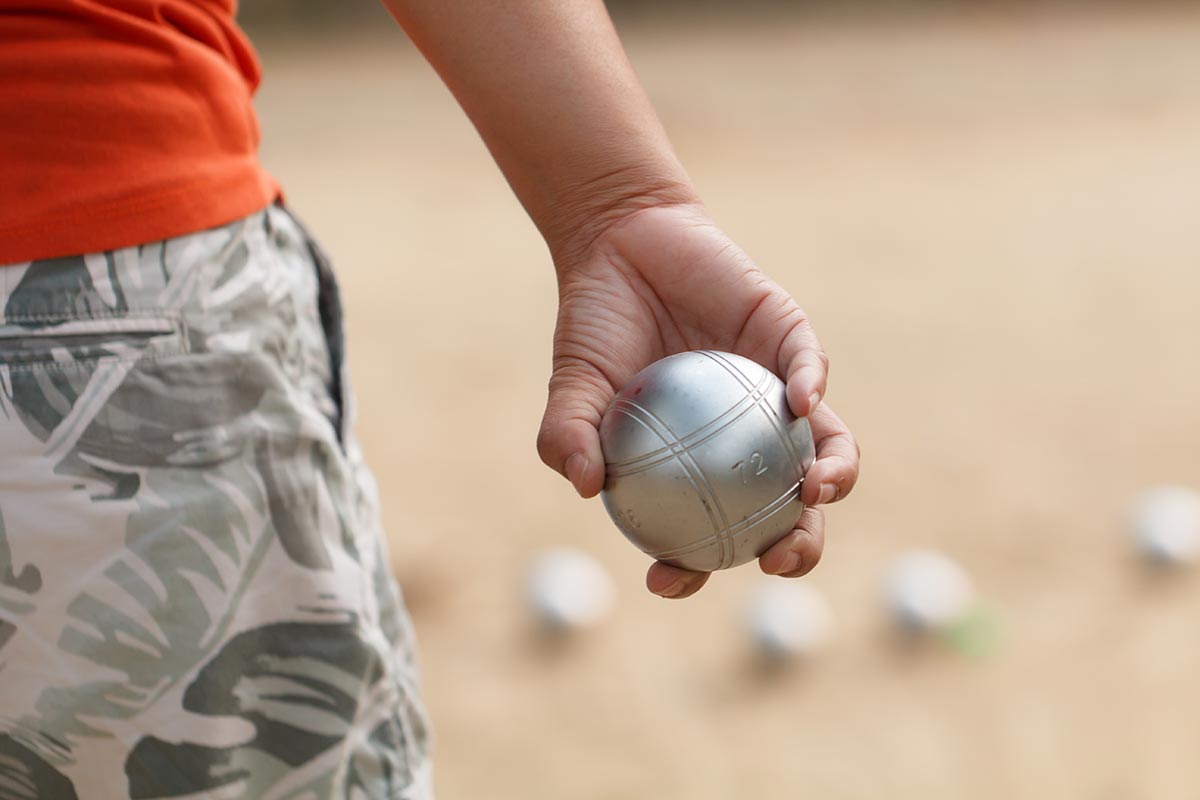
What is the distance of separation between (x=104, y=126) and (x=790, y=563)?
31.7 inches

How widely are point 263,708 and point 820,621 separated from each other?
240 centimetres

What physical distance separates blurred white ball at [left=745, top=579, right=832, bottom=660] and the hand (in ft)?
6.28

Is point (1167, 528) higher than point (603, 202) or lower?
lower

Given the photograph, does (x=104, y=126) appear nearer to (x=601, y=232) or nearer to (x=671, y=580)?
(x=601, y=232)

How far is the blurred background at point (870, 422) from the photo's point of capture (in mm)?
3100

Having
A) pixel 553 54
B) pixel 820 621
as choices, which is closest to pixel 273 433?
pixel 553 54

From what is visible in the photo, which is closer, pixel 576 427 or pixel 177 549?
pixel 177 549

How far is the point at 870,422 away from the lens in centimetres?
454

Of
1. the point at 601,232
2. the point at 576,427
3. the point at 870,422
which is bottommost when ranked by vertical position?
the point at 870,422

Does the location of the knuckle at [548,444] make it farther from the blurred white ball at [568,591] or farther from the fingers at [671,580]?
the blurred white ball at [568,591]

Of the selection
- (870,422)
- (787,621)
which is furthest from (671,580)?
(870,422)

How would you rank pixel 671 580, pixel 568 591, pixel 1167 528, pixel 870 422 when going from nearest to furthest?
pixel 671 580 < pixel 568 591 < pixel 1167 528 < pixel 870 422

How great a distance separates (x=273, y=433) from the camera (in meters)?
1.27

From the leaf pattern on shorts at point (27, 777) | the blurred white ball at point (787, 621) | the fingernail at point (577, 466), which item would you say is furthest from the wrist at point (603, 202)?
the blurred white ball at point (787, 621)
